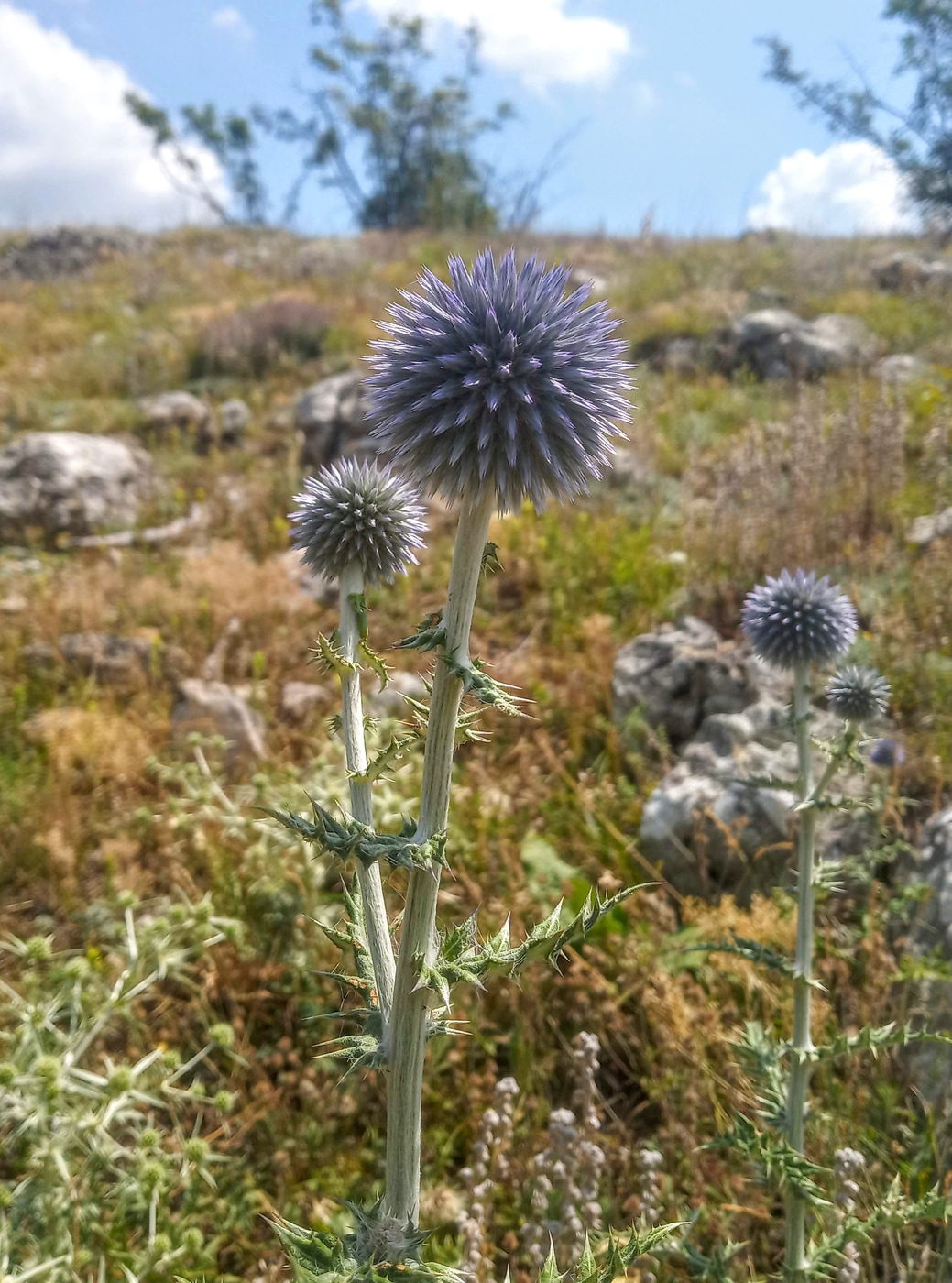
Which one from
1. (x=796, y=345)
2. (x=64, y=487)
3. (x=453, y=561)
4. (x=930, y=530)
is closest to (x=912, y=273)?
(x=796, y=345)

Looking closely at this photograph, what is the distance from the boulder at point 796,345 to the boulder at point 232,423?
18.0 feet

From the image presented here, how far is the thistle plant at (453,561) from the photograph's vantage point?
3.87 feet

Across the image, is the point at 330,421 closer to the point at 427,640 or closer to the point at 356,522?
the point at 356,522

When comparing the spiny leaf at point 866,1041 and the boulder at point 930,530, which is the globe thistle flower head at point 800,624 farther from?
the boulder at point 930,530

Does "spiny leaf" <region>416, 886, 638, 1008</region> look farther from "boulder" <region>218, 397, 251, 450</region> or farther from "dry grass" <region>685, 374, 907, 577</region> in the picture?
"boulder" <region>218, 397, 251, 450</region>

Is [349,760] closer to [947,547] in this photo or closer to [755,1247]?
[755,1247]

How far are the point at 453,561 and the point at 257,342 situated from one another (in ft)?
32.8

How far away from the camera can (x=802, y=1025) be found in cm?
183

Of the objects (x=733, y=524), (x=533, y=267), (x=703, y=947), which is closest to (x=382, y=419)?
(x=533, y=267)

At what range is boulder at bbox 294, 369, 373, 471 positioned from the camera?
734 cm

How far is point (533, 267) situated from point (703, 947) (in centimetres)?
166

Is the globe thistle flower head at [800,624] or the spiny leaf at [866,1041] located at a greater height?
the globe thistle flower head at [800,624]

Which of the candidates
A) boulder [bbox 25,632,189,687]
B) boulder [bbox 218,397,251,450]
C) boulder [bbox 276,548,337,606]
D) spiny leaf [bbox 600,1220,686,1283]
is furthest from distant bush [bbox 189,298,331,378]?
spiny leaf [bbox 600,1220,686,1283]

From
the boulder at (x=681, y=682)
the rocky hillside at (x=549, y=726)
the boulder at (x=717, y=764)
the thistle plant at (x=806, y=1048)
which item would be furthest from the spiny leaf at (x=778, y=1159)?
the boulder at (x=681, y=682)
